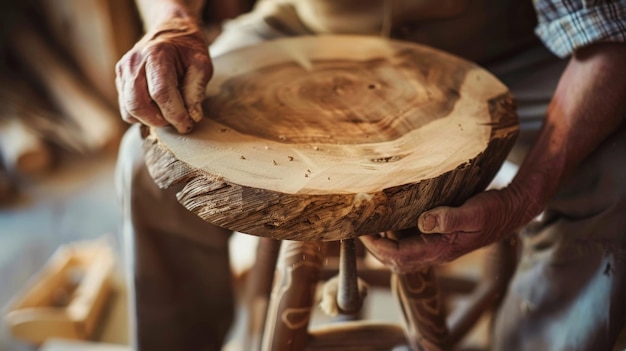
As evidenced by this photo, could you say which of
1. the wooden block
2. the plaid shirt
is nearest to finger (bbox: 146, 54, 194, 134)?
the plaid shirt

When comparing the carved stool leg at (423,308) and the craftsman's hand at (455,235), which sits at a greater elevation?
the craftsman's hand at (455,235)

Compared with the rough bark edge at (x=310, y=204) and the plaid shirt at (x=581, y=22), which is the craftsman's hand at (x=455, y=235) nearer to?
the rough bark edge at (x=310, y=204)

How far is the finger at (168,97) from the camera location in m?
0.85

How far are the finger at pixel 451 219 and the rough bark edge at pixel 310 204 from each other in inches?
0.4

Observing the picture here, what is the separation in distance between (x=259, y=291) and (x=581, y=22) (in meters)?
0.77

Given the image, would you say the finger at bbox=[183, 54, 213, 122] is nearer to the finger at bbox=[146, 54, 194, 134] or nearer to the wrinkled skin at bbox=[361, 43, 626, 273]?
the finger at bbox=[146, 54, 194, 134]

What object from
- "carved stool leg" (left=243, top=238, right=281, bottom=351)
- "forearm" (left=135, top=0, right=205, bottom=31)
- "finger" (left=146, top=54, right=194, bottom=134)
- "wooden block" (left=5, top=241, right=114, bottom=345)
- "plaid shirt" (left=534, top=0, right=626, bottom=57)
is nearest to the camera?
"finger" (left=146, top=54, right=194, bottom=134)

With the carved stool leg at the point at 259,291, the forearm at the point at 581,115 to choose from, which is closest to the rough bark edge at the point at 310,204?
the forearm at the point at 581,115

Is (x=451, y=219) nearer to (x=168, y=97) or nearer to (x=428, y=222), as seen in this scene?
(x=428, y=222)

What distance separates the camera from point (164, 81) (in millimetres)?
862

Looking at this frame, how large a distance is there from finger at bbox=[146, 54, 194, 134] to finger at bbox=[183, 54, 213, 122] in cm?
1

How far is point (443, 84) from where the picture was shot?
102 cm

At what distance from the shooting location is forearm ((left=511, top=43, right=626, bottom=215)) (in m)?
0.99

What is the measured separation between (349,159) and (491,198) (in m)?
0.22
